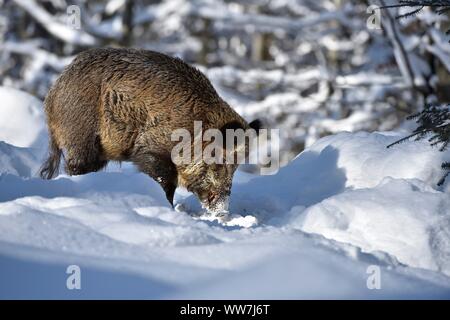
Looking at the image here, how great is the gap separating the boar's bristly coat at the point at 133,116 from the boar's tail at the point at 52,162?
108mm

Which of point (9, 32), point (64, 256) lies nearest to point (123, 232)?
point (64, 256)

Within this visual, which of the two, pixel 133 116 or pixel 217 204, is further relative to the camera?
pixel 133 116

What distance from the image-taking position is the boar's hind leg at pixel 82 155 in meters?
6.20

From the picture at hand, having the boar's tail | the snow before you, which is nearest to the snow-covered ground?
the boar's tail

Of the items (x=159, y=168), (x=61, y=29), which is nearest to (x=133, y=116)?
(x=159, y=168)

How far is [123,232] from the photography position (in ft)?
12.7

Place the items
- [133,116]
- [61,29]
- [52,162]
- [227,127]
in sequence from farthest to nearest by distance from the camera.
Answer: [61,29]
[52,162]
[227,127]
[133,116]

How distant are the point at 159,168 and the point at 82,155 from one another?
67 cm

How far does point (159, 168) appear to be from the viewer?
20.6ft

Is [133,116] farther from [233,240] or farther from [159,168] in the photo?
[233,240]

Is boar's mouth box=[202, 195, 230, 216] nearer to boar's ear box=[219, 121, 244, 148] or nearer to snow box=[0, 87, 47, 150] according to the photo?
boar's ear box=[219, 121, 244, 148]

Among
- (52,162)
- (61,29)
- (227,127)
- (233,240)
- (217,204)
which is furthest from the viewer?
(61,29)

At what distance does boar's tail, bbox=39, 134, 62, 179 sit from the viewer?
6570 mm

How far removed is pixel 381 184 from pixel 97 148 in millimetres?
2498
